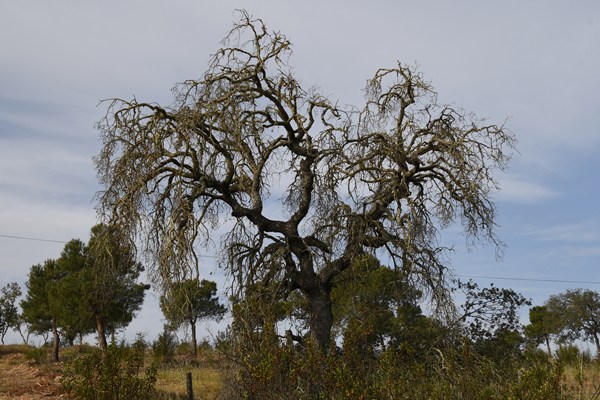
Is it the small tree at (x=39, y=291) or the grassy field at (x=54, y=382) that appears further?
the small tree at (x=39, y=291)

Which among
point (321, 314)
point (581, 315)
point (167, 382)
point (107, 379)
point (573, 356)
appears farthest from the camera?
point (581, 315)

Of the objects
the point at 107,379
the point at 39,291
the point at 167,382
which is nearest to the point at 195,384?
the point at 167,382

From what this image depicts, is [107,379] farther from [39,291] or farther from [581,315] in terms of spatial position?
[581,315]

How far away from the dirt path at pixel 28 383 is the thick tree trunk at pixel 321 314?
18.1ft

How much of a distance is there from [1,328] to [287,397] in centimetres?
4546

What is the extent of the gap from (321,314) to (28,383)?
884 centimetres

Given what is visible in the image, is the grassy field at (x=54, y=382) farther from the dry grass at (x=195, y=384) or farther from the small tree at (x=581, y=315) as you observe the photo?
the small tree at (x=581, y=315)

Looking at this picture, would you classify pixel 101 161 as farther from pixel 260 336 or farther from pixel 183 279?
pixel 260 336

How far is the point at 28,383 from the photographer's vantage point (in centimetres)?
1736

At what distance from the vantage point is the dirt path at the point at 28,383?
1516 cm

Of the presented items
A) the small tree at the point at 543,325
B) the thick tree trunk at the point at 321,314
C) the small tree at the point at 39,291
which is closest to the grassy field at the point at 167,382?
the thick tree trunk at the point at 321,314

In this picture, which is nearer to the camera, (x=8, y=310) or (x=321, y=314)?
(x=321, y=314)

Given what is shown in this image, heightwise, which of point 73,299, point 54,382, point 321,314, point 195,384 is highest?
point 73,299

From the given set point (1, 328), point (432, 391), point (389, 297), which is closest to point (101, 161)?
point (432, 391)
